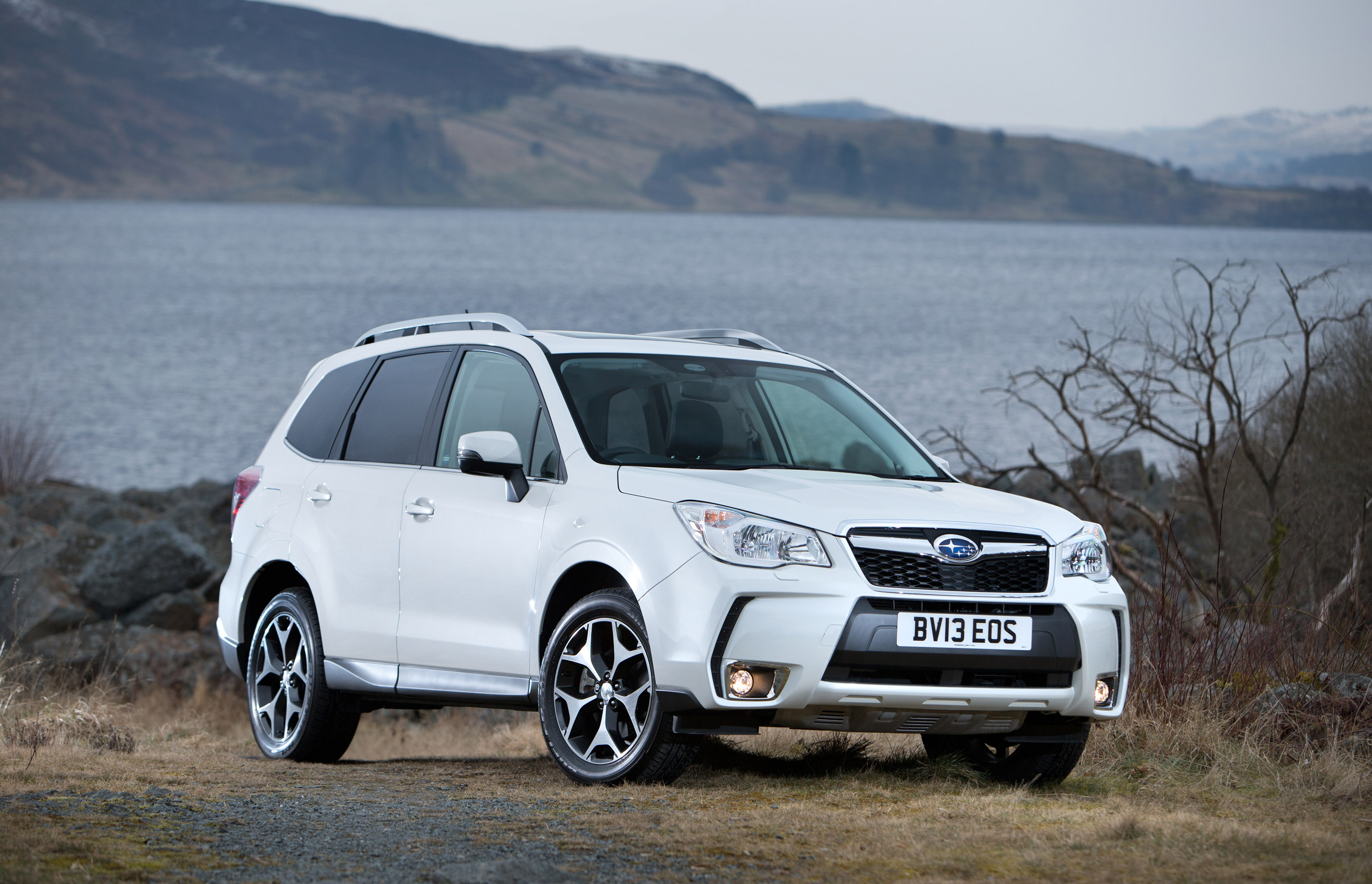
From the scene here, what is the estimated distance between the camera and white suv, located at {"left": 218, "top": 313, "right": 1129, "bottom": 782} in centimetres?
579

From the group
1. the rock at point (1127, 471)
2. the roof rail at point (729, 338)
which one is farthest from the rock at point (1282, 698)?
the rock at point (1127, 471)

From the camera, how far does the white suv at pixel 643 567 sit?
5785mm

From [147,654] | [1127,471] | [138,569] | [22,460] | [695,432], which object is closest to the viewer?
[695,432]

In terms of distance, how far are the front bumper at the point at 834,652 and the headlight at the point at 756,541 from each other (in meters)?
0.04

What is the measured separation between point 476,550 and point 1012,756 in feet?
8.32

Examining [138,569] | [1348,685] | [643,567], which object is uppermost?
[643,567]

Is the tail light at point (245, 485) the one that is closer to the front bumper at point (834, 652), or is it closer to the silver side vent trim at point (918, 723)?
the front bumper at point (834, 652)

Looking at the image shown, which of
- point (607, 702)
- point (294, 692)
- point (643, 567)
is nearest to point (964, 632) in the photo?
point (643, 567)

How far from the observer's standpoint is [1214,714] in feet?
24.6

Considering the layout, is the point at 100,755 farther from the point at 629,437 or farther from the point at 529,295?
the point at 529,295

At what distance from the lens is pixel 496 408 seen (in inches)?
283

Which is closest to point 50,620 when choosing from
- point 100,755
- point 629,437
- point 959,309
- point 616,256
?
point 100,755

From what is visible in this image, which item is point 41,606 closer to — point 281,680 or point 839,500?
point 281,680

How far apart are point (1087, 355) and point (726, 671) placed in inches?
350
